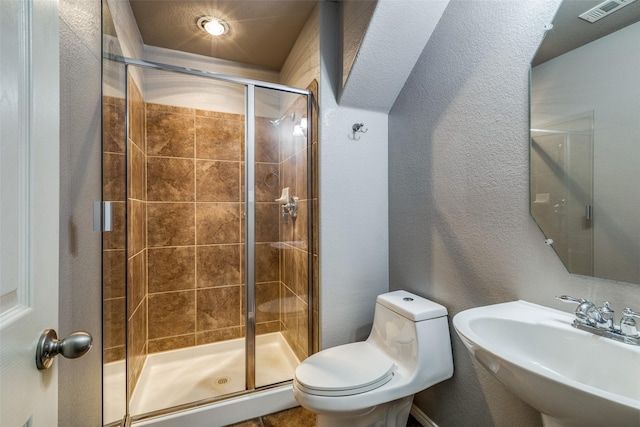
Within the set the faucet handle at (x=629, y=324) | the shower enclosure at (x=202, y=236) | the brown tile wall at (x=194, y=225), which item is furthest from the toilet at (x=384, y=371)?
the brown tile wall at (x=194, y=225)

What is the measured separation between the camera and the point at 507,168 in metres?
1.13

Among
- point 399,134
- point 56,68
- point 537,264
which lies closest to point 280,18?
point 399,134

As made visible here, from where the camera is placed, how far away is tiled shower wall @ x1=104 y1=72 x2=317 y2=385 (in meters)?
1.86

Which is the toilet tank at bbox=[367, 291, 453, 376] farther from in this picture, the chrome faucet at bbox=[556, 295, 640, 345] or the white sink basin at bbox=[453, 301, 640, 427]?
the chrome faucet at bbox=[556, 295, 640, 345]

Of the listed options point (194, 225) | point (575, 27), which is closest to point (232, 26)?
point (194, 225)

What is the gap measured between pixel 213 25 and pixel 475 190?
200 centimetres

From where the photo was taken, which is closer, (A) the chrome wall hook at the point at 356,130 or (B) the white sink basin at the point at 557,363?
(B) the white sink basin at the point at 557,363

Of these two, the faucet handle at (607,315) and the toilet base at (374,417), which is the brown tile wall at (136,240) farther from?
the faucet handle at (607,315)

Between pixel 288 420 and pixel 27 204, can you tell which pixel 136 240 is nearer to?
pixel 288 420

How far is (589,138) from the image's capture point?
0.92 metres

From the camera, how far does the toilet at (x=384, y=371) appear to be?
1.14 m

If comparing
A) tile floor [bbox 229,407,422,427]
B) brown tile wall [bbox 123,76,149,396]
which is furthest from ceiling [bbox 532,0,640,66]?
brown tile wall [bbox 123,76,149,396]

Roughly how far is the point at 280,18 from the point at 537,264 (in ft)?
6.63

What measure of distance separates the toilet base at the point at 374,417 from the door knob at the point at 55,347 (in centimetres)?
97
